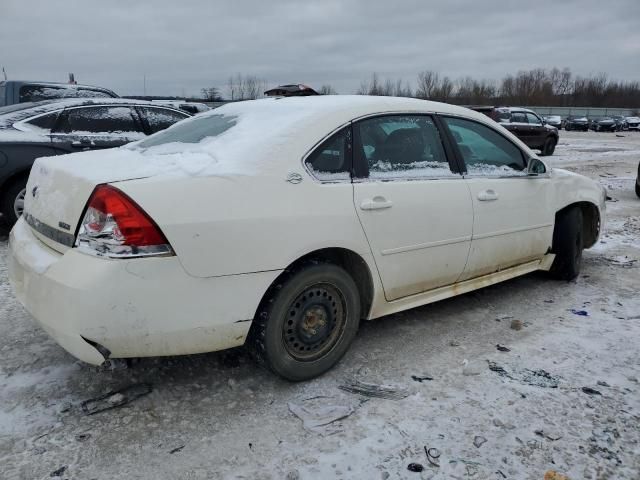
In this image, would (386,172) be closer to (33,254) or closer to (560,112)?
(33,254)

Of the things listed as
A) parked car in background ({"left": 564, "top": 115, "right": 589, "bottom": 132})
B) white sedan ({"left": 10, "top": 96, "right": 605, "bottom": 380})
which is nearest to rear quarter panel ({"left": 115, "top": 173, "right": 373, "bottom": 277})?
white sedan ({"left": 10, "top": 96, "right": 605, "bottom": 380})

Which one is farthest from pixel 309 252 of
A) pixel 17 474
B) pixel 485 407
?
pixel 17 474

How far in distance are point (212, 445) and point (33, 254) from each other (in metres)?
1.33

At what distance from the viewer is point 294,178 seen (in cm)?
269

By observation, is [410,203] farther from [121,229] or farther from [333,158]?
[121,229]

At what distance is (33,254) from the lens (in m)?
2.62

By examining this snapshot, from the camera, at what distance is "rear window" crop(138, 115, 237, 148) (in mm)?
3100

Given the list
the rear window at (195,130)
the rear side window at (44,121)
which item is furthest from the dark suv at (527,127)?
the rear window at (195,130)

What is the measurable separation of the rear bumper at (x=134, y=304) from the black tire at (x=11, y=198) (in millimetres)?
3558

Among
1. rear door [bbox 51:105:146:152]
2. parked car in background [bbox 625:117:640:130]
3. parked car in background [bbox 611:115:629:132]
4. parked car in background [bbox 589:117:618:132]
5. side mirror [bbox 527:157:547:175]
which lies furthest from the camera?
parked car in background [bbox 625:117:640:130]

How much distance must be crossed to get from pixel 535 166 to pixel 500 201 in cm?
64

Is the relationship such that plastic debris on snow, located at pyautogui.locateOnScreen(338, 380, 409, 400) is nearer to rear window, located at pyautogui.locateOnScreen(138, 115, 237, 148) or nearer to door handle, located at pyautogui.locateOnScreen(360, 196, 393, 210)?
door handle, located at pyautogui.locateOnScreen(360, 196, 393, 210)

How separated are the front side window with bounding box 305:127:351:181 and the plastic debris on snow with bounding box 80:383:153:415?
1506 millimetres

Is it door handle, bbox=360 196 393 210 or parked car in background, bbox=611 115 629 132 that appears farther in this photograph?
parked car in background, bbox=611 115 629 132
